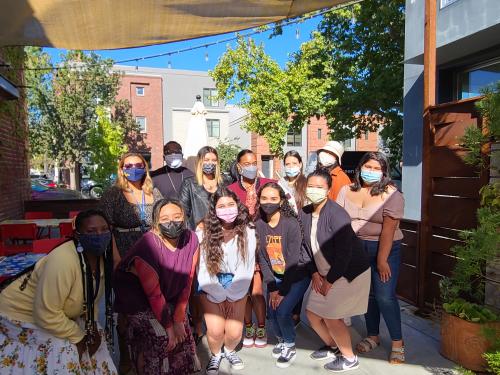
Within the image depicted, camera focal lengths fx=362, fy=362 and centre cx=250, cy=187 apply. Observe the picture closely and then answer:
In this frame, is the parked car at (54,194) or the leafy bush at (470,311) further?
the parked car at (54,194)

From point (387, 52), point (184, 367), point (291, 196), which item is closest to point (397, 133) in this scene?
point (387, 52)

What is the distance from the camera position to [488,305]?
3.19 m

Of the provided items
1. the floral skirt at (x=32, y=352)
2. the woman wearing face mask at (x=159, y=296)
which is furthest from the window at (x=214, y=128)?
the floral skirt at (x=32, y=352)

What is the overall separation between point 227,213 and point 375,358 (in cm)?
191

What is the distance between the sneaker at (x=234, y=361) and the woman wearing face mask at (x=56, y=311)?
121 cm

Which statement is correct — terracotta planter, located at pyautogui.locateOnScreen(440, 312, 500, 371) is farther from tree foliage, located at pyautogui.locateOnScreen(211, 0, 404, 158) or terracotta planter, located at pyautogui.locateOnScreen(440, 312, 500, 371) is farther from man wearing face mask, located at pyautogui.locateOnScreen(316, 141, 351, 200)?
→ tree foliage, located at pyautogui.locateOnScreen(211, 0, 404, 158)

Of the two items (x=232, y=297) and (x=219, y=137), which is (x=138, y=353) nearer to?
(x=232, y=297)

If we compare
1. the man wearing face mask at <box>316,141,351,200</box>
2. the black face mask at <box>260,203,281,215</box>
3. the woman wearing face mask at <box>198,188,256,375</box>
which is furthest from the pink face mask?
the man wearing face mask at <box>316,141,351,200</box>

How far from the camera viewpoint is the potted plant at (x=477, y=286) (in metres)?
2.87

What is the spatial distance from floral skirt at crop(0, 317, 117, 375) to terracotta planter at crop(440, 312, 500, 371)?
3.01 metres

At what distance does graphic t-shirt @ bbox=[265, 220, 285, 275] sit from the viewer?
3.24 m

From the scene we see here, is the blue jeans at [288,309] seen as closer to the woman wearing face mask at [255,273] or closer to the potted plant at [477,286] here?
the woman wearing face mask at [255,273]

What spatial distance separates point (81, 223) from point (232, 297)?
144 cm

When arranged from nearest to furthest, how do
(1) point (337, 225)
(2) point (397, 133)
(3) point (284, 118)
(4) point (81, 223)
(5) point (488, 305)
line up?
1. (4) point (81, 223)
2. (1) point (337, 225)
3. (5) point (488, 305)
4. (2) point (397, 133)
5. (3) point (284, 118)
